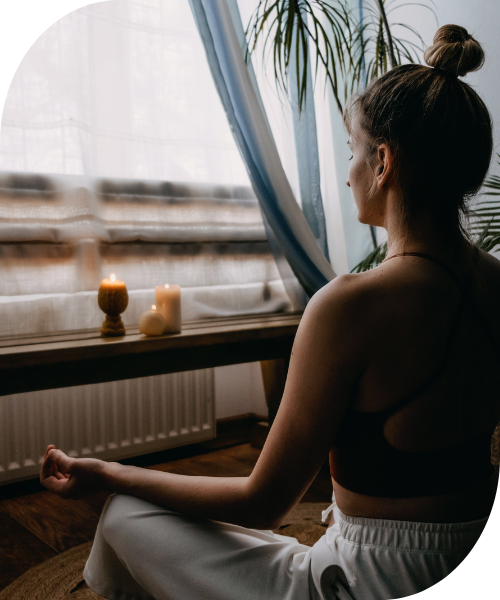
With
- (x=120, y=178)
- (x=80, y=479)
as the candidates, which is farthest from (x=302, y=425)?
(x=120, y=178)

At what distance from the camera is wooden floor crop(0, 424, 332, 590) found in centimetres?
146

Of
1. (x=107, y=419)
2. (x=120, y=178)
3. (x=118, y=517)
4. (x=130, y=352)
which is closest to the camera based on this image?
(x=118, y=517)

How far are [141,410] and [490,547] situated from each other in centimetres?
150

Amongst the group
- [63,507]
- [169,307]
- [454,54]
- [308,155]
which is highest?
[308,155]

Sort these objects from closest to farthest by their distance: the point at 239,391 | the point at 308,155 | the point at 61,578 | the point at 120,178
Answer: the point at 61,578 < the point at 120,178 < the point at 308,155 < the point at 239,391

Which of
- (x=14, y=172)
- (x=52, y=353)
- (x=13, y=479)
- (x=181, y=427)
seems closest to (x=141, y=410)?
(x=181, y=427)

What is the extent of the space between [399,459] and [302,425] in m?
0.12

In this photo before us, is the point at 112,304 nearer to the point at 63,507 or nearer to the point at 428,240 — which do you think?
the point at 63,507

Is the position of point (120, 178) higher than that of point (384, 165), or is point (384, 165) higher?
point (120, 178)

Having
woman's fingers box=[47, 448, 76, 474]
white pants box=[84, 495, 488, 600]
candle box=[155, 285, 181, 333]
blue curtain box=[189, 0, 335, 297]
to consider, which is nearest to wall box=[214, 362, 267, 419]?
blue curtain box=[189, 0, 335, 297]

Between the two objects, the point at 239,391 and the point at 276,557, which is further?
the point at 239,391

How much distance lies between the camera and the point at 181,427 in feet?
6.91

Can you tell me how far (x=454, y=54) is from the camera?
73 cm

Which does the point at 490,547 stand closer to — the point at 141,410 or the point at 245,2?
the point at 141,410
